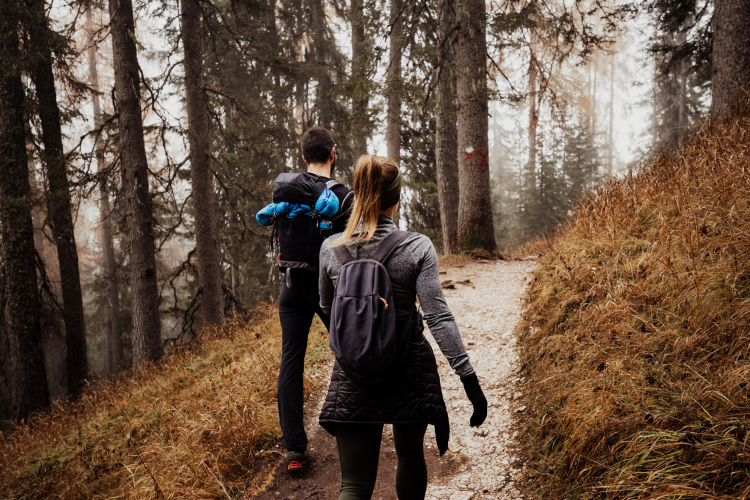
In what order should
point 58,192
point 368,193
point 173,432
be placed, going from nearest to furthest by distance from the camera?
point 368,193 → point 173,432 → point 58,192

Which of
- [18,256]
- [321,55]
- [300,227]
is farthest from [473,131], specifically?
[18,256]

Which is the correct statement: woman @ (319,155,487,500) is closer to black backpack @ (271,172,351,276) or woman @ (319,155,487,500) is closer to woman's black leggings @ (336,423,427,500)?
woman's black leggings @ (336,423,427,500)

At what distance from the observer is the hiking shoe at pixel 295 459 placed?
3.19 meters

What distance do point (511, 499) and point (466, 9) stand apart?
888cm

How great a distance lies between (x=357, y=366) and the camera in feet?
5.90

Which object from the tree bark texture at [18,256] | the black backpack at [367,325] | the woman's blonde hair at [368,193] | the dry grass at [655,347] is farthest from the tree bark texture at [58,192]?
the dry grass at [655,347]

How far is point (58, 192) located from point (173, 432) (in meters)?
6.60

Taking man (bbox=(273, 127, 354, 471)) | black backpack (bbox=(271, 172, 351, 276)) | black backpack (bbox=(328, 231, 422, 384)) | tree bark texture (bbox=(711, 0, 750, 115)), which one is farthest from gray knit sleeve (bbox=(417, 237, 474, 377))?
tree bark texture (bbox=(711, 0, 750, 115))

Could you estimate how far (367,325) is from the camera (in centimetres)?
178

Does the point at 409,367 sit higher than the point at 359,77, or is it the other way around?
the point at 359,77

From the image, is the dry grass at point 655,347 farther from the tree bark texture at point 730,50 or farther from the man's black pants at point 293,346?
the man's black pants at point 293,346

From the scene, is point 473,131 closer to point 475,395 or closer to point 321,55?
point 475,395

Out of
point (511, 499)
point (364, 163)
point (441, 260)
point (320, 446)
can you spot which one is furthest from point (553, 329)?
point (441, 260)

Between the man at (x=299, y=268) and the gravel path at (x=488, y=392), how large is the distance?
3.82ft
